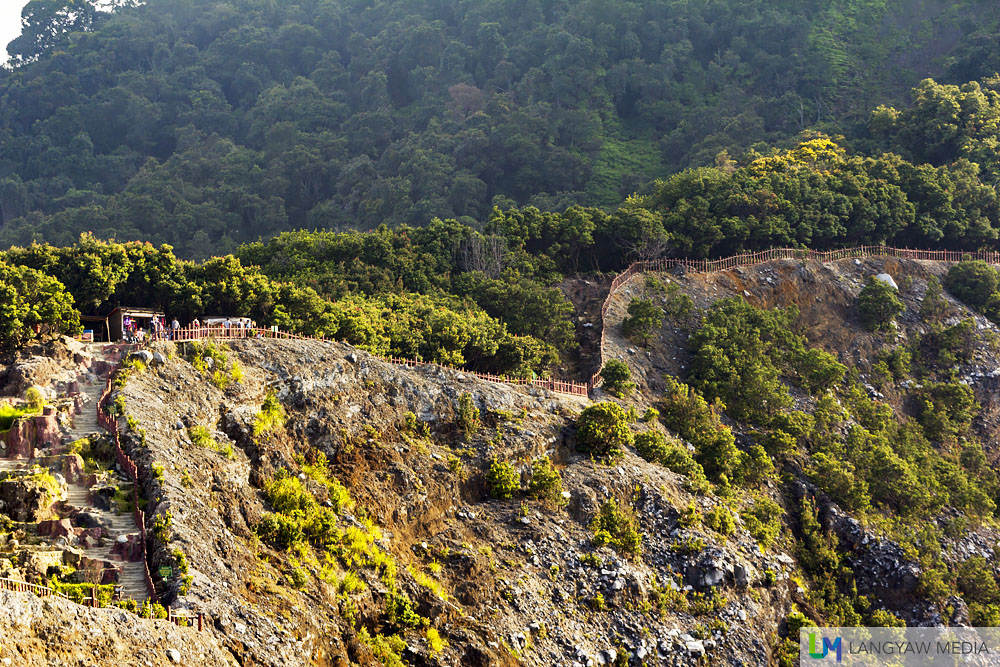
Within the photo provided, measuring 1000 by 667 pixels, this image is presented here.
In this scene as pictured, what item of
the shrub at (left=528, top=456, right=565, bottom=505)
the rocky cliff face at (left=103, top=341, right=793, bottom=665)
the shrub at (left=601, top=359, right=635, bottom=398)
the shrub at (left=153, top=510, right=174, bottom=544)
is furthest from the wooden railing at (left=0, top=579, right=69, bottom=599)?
the shrub at (left=601, top=359, right=635, bottom=398)

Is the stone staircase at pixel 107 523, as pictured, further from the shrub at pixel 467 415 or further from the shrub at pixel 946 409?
the shrub at pixel 946 409

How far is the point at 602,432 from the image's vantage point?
1938 inches

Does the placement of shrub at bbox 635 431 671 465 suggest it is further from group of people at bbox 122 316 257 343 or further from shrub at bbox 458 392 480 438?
group of people at bbox 122 316 257 343

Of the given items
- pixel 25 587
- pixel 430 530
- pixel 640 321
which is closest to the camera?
pixel 25 587

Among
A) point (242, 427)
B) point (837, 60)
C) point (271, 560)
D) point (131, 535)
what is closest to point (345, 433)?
point (242, 427)

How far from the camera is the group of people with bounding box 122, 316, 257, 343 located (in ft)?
135

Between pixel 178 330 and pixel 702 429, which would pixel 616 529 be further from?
pixel 178 330

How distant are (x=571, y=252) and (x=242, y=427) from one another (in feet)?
124

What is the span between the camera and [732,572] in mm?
46375

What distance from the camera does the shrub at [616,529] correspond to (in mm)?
44562

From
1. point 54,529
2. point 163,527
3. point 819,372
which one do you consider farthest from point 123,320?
point 819,372

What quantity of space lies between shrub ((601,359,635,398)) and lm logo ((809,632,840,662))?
15.4 meters

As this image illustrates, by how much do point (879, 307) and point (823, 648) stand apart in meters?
27.9

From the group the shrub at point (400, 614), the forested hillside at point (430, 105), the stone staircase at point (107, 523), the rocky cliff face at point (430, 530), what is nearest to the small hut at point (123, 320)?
the rocky cliff face at point (430, 530)
